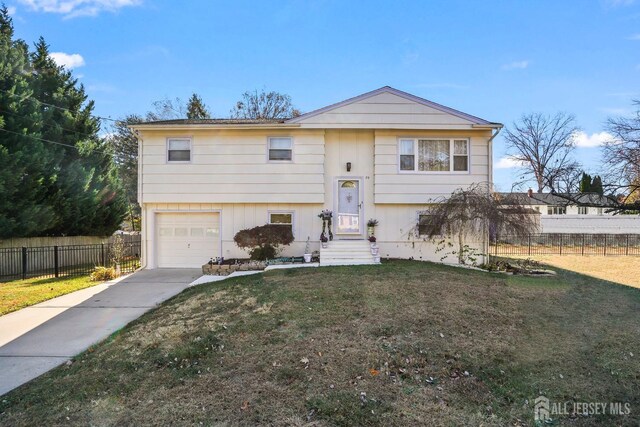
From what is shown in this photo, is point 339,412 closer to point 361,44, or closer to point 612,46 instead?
point 361,44

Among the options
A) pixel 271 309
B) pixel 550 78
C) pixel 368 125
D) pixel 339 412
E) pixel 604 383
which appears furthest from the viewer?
pixel 550 78

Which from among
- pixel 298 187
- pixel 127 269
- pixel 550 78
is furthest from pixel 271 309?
pixel 550 78

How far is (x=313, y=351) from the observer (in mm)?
4547

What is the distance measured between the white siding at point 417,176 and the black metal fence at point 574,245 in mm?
7492

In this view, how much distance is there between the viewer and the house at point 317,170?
1187 centimetres

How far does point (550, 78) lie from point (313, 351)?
16.2 meters

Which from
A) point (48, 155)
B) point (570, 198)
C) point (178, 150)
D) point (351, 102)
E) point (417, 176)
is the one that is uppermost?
Result: point (351, 102)

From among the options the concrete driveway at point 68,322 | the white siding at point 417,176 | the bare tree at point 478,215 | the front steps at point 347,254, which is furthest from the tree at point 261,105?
the concrete driveway at point 68,322

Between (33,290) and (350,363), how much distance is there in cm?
977

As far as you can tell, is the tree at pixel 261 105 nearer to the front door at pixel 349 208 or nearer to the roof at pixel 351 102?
the roof at pixel 351 102

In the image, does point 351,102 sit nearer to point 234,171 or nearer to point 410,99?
point 410,99

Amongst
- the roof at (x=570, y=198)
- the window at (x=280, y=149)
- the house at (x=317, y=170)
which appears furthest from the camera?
the window at (x=280, y=149)

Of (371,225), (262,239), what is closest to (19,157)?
(262,239)

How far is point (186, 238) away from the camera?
1248cm
